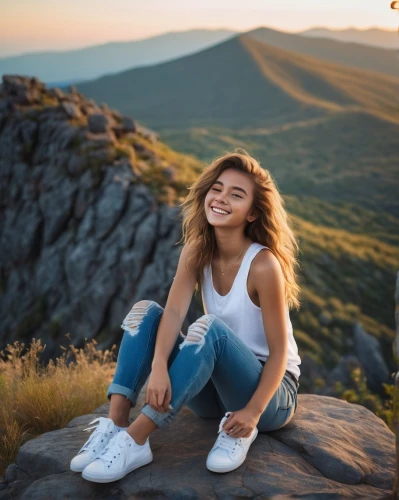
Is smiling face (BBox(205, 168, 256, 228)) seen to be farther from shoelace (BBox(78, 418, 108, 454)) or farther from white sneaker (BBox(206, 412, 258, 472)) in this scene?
shoelace (BBox(78, 418, 108, 454))

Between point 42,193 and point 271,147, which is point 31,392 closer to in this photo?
point 42,193

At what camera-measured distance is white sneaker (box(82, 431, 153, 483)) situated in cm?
296

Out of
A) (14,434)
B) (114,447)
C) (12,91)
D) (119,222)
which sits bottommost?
(119,222)

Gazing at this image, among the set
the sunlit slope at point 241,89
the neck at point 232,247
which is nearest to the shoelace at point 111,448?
the neck at point 232,247

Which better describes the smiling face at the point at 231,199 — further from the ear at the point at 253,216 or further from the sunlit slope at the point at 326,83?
the sunlit slope at the point at 326,83

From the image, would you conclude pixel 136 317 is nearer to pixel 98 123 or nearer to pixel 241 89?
pixel 98 123

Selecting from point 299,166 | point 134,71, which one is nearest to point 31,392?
point 299,166

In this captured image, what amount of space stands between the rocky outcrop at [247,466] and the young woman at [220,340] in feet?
0.33

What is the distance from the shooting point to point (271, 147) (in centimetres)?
5588

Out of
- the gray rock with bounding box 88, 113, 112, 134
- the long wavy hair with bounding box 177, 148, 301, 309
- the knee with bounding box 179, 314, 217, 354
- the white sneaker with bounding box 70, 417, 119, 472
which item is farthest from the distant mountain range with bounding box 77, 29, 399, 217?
the white sneaker with bounding box 70, 417, 119, 472

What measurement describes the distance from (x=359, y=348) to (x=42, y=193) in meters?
11.1

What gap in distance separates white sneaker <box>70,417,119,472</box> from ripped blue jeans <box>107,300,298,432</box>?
20 centimetres

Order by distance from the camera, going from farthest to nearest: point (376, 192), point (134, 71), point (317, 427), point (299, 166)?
point (134, 71)
point (299, 166)
point (376, 192)
point (317, 427)

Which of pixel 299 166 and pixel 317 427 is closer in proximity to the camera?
pixel 317 427
